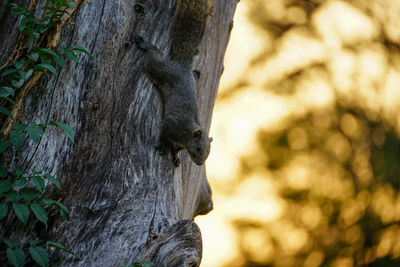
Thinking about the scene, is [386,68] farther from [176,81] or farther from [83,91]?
[83,91]

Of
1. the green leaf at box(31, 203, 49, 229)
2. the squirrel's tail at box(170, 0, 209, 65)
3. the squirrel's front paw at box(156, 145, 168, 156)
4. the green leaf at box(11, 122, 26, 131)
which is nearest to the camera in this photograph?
the green leaf at box(31, 203, 49, 229)

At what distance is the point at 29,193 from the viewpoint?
7.69ft

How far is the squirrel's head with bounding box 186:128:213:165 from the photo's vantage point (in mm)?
3396

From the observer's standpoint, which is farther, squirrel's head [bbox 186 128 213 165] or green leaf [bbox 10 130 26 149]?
squirrel's head [bbox 186 128 213 165]

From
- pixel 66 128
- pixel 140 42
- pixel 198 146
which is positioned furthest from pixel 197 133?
pixel 66 128

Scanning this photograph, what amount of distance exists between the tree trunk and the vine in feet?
0.17

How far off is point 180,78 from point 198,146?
0.42 m

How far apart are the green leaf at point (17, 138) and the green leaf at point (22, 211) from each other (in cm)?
23

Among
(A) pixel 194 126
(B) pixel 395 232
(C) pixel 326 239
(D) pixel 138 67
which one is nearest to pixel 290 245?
(C) pixel 326 239

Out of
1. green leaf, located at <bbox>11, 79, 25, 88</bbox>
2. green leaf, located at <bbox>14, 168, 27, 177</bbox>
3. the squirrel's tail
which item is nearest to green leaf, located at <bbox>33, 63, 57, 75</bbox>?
green leaf, located at <bbox>11, 79, 25, 88</bbox>

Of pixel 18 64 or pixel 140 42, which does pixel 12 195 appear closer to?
pixel 18 64

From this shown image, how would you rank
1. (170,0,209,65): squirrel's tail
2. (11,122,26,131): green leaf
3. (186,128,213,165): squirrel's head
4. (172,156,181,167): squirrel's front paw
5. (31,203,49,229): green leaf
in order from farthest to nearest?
(186,128,213,165): squirrel's head < (170,0,209,65): squirrel's tail < (172,156,181,167): squirrel's front paw < (11,122,26,131): green leaf < (31,203,49,229): green leaf

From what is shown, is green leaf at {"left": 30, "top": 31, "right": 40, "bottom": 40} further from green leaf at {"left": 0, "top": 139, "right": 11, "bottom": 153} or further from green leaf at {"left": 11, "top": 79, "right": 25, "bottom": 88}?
green leaf at {"left": 0, "top": 139, "right": 11, "bottom": 153}

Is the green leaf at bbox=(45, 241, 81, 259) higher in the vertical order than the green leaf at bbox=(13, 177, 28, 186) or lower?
lower
